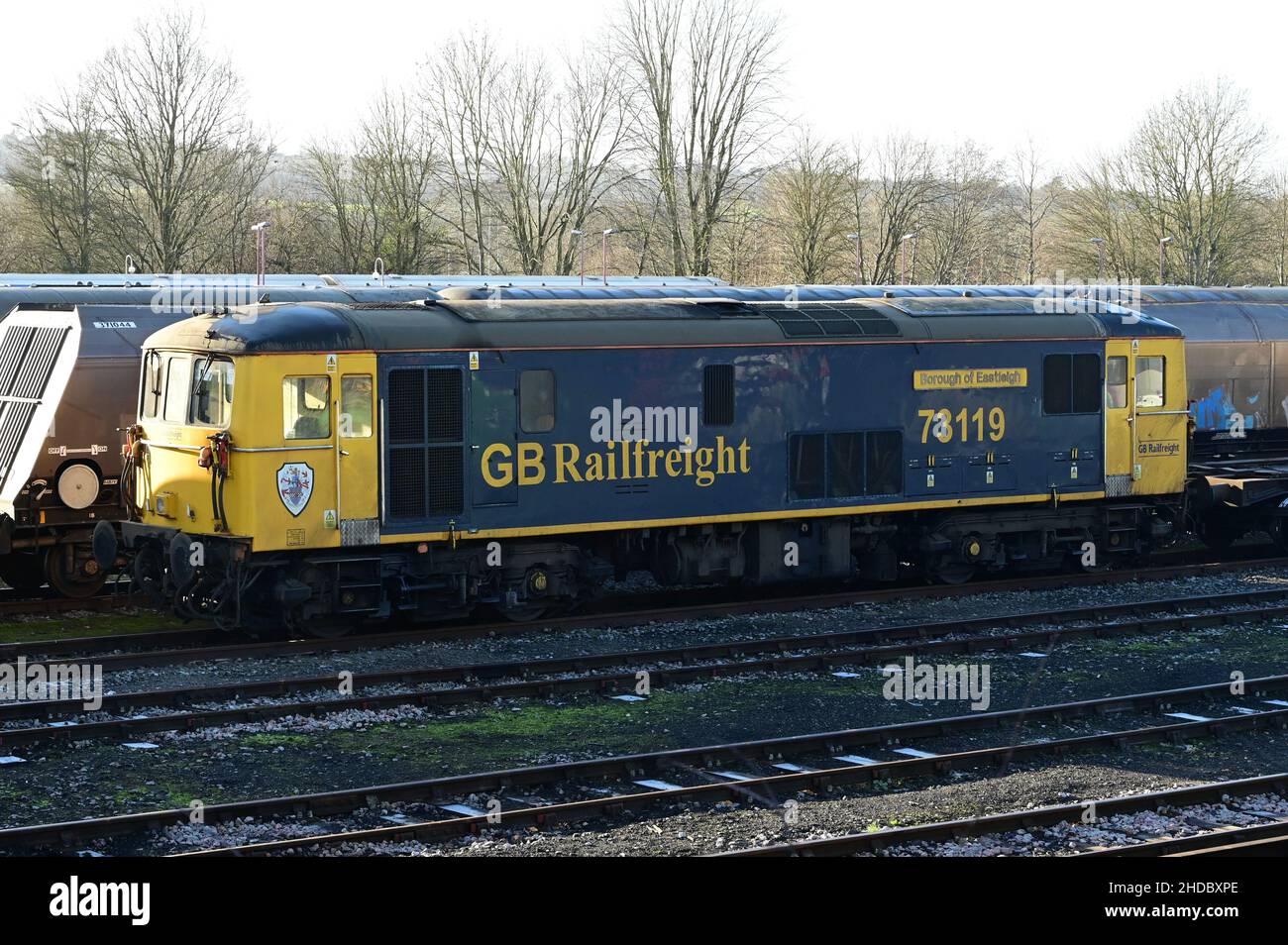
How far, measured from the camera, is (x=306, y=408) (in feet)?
54.1

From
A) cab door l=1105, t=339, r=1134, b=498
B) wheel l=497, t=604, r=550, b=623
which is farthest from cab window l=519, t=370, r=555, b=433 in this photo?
cab door l=1105, t=339, r=1134, b=498

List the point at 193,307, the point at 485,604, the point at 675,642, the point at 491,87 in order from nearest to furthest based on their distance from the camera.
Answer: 1. the point at 675,642
2. the point at 485,604
3. the point at 193,307
4. the point at 491,87

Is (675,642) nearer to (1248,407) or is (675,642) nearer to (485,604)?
(485,604)

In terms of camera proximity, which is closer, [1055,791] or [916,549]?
[1055,791]

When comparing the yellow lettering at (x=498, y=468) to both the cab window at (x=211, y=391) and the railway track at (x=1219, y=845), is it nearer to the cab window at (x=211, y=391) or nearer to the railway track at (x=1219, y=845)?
the cab window at (x=211, y=391)

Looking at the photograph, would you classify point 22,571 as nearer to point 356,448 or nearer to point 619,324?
point 356,448

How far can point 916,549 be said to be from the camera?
Answer: 21.0 metres

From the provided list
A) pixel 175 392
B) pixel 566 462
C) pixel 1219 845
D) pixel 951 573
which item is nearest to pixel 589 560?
pixel 566 462

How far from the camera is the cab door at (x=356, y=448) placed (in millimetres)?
16609

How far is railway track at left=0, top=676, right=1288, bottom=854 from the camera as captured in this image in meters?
10.6

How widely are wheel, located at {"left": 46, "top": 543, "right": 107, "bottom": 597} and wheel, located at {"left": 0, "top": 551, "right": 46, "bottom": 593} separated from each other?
0.63m

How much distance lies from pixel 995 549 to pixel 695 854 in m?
12.3

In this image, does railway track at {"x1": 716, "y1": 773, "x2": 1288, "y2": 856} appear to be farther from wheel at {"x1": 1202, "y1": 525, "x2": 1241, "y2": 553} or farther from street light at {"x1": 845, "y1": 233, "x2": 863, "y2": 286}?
street light at {"x1": 845, "y1": 233, "x2": 863, "y2": 286}
